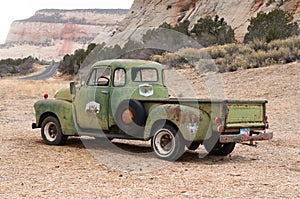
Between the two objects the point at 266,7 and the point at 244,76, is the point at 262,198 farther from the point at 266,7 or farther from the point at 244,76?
the point at 266,7

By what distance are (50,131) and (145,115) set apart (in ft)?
A: 9.36

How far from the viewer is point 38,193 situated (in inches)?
258

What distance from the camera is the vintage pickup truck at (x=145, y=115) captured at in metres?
8.97

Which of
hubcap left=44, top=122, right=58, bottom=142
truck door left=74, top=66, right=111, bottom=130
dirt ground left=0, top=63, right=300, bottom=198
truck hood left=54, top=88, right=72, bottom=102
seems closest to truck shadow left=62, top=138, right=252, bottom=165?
dirt ground left=0, top=63, right=300, bottom=198

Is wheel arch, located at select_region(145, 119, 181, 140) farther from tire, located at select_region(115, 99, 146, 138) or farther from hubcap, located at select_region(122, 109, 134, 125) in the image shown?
hubcap, located at select_region(122, 109, 134, 125)

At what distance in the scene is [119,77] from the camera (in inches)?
407

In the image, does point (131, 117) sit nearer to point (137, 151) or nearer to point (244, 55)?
point (137, 151)

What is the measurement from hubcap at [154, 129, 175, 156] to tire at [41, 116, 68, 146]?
2.58 meters

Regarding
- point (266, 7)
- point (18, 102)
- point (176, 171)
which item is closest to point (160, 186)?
point (176, 171)

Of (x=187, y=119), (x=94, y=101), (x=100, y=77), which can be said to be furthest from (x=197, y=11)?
(x=187, y=119)

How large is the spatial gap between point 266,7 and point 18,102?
25.0 meters

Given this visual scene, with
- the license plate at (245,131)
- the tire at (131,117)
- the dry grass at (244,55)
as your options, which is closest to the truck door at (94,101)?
the tire at (131,117)

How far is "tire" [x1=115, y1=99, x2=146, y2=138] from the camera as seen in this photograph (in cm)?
953

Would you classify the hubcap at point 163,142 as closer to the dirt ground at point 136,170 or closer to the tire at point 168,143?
the tire at point 168,143
